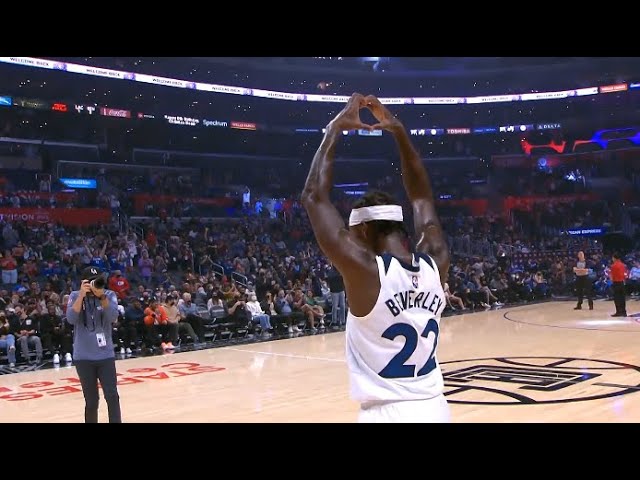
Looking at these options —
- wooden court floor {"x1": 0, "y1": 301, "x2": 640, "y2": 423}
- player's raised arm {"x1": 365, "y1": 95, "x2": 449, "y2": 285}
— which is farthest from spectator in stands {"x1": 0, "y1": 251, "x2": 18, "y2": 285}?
player's raised arm {"x1": 365, "y1": 95, "x2": 449, "y2": 285}

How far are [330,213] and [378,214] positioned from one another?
167 millimetres

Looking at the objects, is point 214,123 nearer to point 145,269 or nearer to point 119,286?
point 145,269

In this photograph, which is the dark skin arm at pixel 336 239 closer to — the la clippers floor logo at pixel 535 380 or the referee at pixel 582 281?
the la clippers floor logo at pixel 535 380

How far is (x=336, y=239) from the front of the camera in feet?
6.76

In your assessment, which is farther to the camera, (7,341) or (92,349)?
(7,341)

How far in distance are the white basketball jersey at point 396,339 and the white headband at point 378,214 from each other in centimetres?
13

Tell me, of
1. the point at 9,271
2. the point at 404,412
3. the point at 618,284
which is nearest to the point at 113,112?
the point at 9,271

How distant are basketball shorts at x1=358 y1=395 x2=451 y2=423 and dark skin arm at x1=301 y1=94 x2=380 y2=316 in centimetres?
32

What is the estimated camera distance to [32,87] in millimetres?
22578

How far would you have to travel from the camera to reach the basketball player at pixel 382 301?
2109 mm

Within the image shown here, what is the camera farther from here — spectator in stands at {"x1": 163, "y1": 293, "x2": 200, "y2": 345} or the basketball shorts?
spectator in stands at {"x1": 163, "y1": 293, "x2": 200, "y2": 345}

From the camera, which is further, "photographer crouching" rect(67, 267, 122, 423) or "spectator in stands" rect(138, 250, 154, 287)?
"spectator in stands" rect(138, 250, 154, 287)

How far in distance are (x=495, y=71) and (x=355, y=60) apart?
21.4 feet

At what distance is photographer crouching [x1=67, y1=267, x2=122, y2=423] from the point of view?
5.20m
